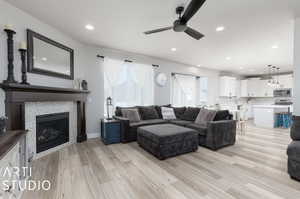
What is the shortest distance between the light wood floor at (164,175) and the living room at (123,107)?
18 mm

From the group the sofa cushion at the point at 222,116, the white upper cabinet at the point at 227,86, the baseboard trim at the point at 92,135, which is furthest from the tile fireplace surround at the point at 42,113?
the white upper cabinet at the point at 227,86

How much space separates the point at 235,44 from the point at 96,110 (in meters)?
4.37

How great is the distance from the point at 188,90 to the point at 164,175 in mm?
4609

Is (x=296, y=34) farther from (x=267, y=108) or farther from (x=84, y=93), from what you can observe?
(x=84, y=93)

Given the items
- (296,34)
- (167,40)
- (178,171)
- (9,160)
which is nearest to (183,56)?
(167,40)

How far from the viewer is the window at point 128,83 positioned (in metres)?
4.20

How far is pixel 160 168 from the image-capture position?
2275 millimetres

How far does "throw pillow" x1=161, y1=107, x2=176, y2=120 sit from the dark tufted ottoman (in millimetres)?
1596

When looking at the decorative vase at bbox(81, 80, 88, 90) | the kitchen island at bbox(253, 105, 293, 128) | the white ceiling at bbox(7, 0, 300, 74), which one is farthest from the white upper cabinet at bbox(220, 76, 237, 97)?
the decorative vase at bbox(81, 80, 88, 90)

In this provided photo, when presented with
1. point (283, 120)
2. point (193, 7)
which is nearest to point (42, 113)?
point (193, 7)

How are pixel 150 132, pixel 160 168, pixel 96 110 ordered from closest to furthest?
pixel 160 168 < pixel 150 132 < pixel 96 110

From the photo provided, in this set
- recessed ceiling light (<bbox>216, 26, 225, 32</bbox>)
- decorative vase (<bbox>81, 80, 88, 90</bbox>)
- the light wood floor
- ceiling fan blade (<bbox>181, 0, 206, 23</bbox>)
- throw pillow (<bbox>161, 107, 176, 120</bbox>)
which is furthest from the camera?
throw pillow (<bbox>161, 107, 176, 120</bbox>)

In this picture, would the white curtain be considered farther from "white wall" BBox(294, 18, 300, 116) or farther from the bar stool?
"white wall" BBox(294, 18, 300, 116)

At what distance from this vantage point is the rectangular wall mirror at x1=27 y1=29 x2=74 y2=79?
8.31 ft
